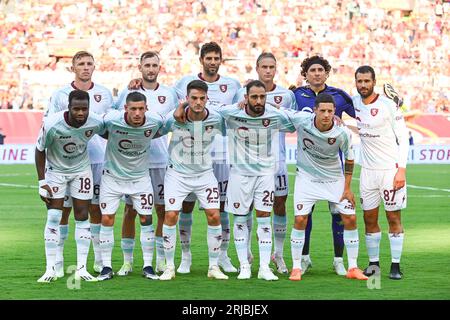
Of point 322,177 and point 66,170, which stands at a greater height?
point 66,170

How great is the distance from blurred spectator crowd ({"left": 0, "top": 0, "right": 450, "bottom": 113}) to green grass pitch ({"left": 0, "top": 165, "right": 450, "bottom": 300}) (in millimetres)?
18096

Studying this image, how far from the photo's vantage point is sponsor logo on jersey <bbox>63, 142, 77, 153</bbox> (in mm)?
9039

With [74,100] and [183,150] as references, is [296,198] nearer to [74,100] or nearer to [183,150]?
[183,150]

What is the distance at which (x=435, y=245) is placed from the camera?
11.9 metres

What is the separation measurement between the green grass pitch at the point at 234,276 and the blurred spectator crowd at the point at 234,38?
18.1 m

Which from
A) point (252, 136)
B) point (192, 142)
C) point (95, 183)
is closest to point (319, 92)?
point (252, 136)

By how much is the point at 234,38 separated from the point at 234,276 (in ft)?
90.3

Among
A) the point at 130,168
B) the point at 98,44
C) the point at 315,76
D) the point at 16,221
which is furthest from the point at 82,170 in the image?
the point at 98,44

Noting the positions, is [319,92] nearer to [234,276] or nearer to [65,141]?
[234,276]

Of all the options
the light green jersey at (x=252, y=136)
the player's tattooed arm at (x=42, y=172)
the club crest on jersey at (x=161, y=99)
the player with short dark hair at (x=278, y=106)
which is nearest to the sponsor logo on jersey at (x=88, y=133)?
the player's tattooed arm at (x=42, y=172)

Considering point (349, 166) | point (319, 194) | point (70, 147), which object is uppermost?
point (70, 147)

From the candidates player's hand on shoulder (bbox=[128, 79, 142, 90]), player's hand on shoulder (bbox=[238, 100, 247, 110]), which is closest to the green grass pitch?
player's hand on shoulder (bbox=[238, 100, 247, 110])

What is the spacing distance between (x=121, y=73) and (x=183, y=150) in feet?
77.7

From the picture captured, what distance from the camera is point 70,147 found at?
29.7 ft
